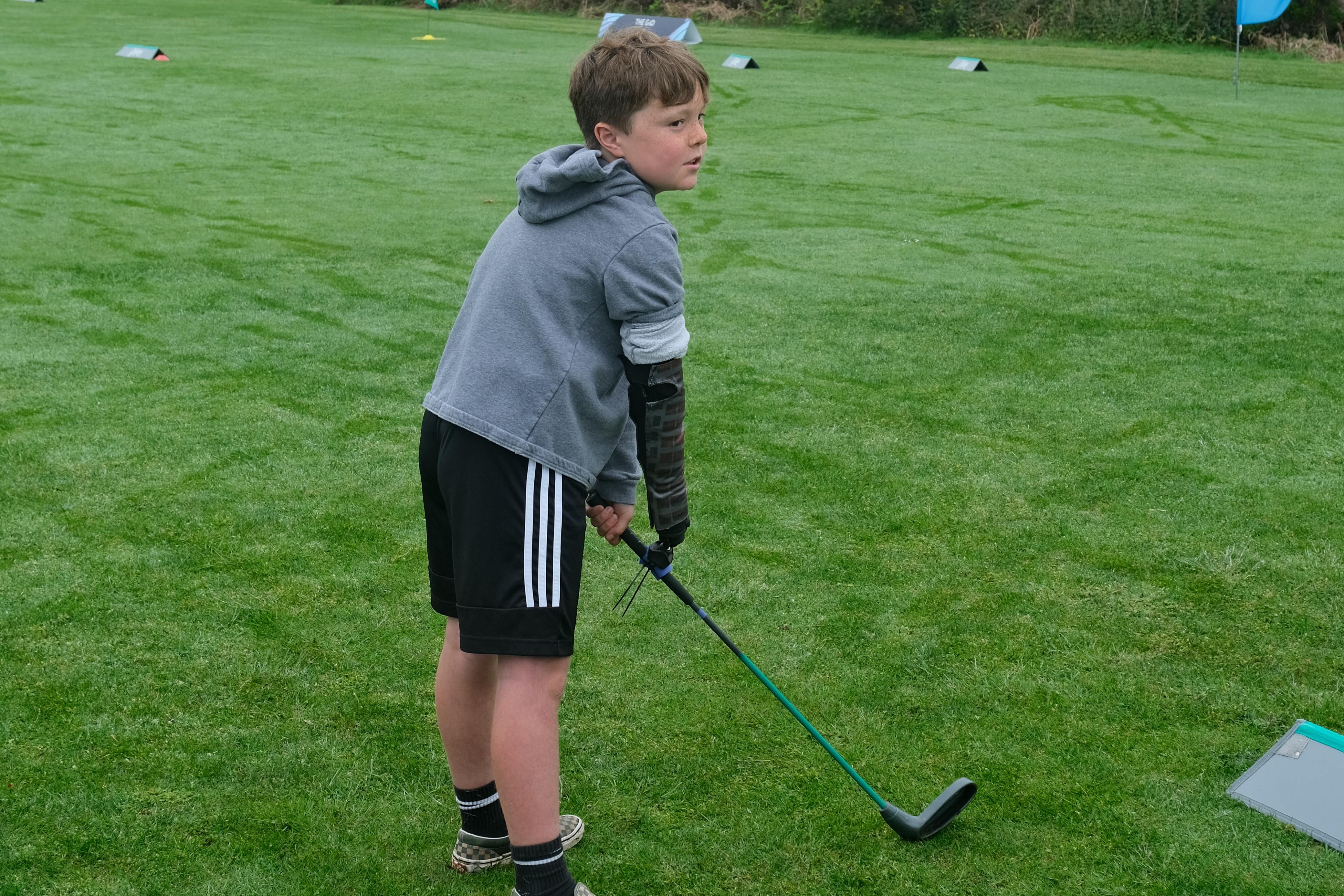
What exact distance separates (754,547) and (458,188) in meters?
7.40

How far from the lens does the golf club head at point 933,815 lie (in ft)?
9.29

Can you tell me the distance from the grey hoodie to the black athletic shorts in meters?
0.04

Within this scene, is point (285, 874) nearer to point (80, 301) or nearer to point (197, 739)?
point (197, 739)

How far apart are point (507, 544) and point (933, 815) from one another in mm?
1158

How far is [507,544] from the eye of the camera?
2352 mm

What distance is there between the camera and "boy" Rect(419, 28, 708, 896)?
229 centimetres

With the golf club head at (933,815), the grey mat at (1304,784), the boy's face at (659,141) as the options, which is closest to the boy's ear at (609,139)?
the boy's face at (659,141)

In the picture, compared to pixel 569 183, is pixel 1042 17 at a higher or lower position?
higher

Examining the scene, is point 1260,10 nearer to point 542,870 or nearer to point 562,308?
point 562,308

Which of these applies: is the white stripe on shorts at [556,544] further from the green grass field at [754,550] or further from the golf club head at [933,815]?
the golf club head at [933,815]

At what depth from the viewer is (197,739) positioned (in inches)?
125

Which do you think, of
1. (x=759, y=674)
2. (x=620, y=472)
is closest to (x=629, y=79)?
(x=620, y=472)

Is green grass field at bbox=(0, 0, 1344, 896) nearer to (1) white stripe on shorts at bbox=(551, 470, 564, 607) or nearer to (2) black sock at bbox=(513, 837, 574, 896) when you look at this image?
(2) black sock at bbox=(513, 837, 574, 896)

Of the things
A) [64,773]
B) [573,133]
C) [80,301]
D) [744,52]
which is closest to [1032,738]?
[64,773]
